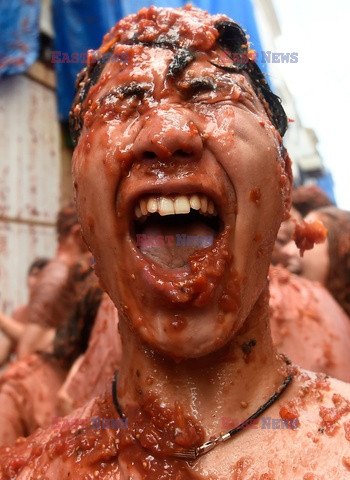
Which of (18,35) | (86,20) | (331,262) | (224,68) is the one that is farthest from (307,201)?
(18,35)

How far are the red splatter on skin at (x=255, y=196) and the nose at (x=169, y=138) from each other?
154 millimetres

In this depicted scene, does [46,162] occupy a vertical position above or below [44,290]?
above

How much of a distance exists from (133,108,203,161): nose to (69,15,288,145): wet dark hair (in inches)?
5.9

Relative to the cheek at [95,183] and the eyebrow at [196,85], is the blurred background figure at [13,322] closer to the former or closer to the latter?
the cheek at [95,183]

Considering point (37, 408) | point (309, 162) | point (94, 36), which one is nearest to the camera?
point (37, 408)

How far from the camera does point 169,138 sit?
1.00 meters

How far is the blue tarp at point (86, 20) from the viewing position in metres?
3.81

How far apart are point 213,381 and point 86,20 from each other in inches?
180

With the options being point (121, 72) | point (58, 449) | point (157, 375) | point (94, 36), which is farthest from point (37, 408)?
point (94, 36)

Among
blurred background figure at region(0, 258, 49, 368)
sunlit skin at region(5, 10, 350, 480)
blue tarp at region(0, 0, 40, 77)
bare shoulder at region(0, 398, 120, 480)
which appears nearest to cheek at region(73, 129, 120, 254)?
sunlit skin at region(5, 10, 350, 480)

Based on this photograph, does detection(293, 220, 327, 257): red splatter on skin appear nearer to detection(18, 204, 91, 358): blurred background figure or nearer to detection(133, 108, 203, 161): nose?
detection(133, 108, 203, 161): nose

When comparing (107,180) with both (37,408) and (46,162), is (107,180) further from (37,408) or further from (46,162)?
(46,162)

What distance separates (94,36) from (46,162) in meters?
1.78

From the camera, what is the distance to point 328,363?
1.87m
